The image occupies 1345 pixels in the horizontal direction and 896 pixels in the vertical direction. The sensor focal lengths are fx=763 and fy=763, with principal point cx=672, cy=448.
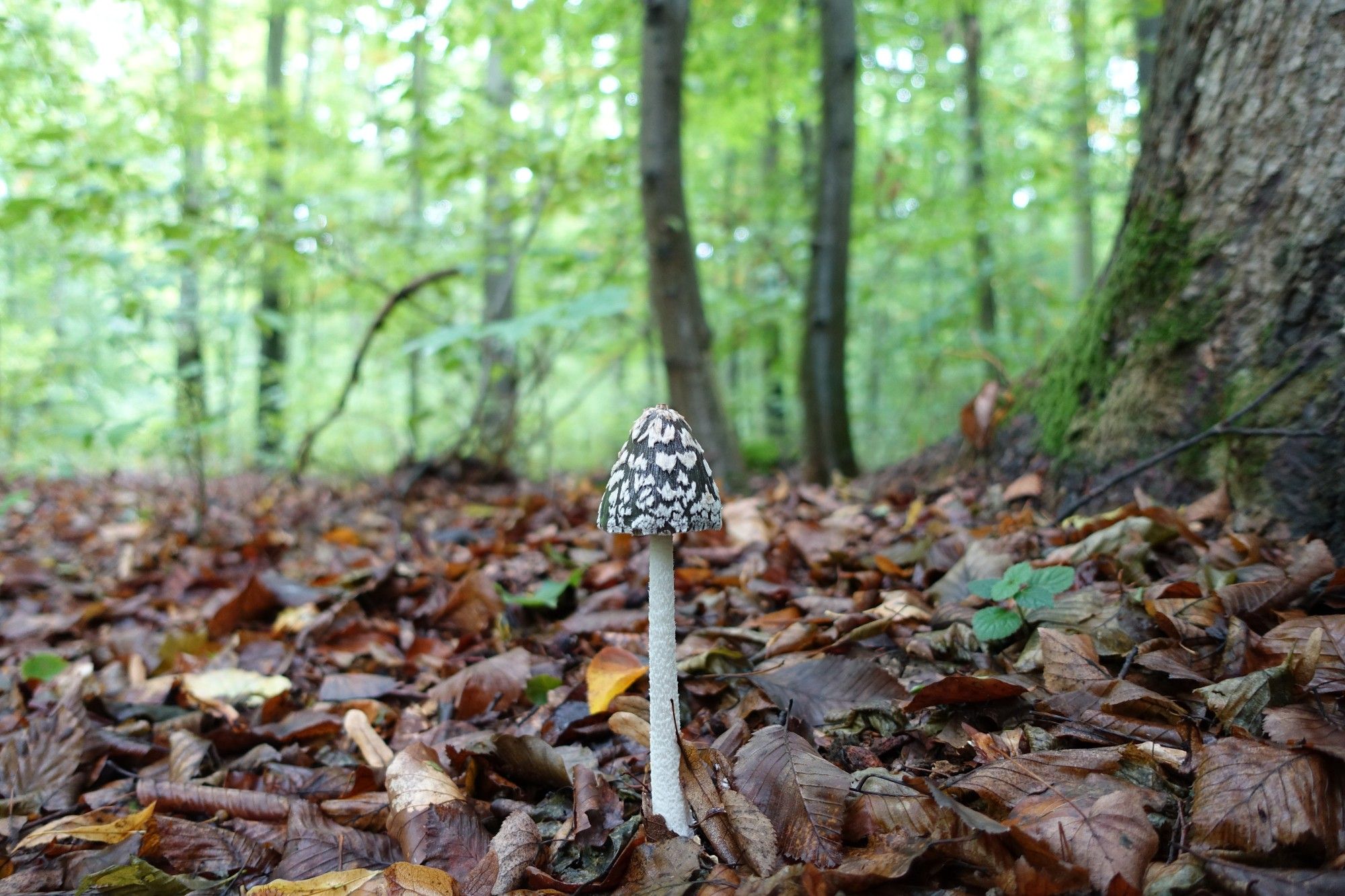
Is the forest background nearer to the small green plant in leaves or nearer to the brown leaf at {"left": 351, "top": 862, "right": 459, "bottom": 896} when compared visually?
the small green plant in leaves

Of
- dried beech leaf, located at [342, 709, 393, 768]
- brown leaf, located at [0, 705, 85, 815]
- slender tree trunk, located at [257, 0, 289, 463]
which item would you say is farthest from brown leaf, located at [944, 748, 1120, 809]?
slender tree trunk, located at [257, 0, 289, 463]

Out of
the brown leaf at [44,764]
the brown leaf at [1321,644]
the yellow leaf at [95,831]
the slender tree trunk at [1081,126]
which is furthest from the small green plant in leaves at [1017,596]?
the slender tree trunk at [1081,126]

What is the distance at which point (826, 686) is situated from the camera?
6.79 feet

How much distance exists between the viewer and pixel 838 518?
389 cm

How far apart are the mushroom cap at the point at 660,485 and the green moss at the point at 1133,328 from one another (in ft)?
7.16

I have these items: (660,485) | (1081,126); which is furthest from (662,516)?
(1081,126)

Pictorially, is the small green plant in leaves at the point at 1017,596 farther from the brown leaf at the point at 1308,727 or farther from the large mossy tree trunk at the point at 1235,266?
the large mossy tree trunk at the point at 1235,266

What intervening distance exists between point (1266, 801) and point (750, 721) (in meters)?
1.13

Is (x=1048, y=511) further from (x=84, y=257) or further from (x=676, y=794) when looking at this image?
(x=84, y=257)

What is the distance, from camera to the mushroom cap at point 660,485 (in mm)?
1573

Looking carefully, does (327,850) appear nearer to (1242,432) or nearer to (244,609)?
(244,609)

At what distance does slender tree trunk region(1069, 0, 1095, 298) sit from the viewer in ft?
29.6

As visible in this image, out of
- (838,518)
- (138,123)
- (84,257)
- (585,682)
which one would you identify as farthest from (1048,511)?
(138,123)

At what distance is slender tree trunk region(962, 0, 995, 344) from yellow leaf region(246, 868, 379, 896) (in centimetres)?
879
